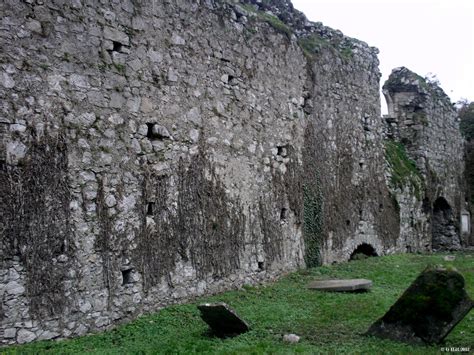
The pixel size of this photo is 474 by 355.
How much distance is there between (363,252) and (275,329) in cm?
827

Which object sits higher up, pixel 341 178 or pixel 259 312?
pixel 341 178

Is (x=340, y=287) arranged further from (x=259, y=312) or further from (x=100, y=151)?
(x=100, y=151)

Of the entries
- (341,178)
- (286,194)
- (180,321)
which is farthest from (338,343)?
(341,178)

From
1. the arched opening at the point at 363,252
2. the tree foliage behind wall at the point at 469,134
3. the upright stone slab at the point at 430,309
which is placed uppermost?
the tree foliage behind wall at the point at 469,134

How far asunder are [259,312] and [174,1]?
5.15m

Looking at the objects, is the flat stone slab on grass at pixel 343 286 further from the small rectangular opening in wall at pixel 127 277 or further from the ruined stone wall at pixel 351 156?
the small rectangular opening in wall at pixel 127 277

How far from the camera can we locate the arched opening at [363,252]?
13798 mm

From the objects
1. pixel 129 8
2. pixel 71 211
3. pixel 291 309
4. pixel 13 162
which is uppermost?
pixel 129 8

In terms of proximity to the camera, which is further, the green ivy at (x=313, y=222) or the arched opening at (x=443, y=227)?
the arched opening at (x=443, y=227)

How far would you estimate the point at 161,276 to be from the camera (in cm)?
802

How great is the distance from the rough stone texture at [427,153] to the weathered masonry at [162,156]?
3637mm

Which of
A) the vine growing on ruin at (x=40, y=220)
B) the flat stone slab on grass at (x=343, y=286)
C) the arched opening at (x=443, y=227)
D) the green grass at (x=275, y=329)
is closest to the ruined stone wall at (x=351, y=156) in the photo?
the flat stone slab on grass at (x=343, y=286)

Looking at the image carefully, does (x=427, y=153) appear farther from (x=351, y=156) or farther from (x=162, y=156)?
(x=162, y=156)

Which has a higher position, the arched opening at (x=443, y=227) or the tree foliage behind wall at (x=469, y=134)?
the tree foliage behind wall at (x=469, y=134)
